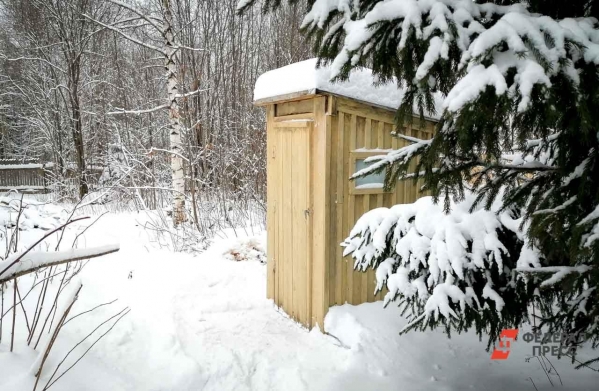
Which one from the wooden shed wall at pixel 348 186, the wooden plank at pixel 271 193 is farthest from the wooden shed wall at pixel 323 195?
the wooden plank at pixel 271 193

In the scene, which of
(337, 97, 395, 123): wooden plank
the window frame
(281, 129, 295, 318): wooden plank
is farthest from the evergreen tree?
(281, 129, 295, 318): wooden plank

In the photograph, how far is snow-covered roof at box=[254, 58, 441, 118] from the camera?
10.5 feet

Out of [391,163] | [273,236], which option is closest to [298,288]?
[273,236]

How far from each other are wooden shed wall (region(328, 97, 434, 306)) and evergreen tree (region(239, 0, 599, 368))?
1.36 m

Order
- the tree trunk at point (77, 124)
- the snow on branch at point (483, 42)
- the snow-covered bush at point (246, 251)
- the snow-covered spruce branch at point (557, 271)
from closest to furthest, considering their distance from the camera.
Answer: the snow on branch at point (483, 42), the snow-covered spruce branch at point (557, 271), the snow-covered bush at point (246, 251), the tree trunk at point (77, 124)

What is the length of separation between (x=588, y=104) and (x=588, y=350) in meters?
2.89

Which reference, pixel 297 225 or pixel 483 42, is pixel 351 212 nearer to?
pixel 297 225

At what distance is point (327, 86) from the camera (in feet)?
10.5

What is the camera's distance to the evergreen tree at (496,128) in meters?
1.10

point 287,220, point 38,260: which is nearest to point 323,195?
point 287,220

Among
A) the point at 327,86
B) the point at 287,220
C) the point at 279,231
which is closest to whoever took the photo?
the point at 327,86

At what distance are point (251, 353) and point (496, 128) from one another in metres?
2.69

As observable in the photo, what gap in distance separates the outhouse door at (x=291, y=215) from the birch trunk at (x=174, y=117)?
305 centimetres

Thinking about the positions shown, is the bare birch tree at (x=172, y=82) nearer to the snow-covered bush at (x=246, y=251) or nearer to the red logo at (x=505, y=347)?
the snow-covered bush at (x=246, y=251)
